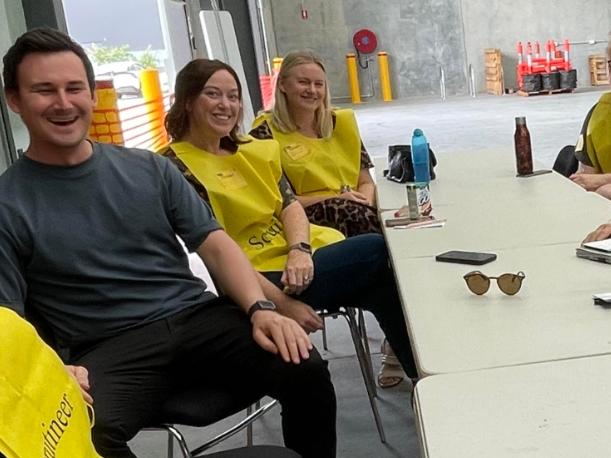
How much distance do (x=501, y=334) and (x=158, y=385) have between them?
0.85m

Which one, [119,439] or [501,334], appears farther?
[119,439]

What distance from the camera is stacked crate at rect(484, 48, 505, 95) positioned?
47.9 ft

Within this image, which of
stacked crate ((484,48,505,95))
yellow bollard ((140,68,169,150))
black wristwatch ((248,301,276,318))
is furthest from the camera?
stacked crate ((484,48,505,95))

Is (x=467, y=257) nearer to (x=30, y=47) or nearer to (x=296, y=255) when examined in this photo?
(x=296, y=255)

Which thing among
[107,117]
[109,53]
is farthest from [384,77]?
[107,117]

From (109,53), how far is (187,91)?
3436mm

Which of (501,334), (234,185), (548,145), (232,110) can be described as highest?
(232,110)

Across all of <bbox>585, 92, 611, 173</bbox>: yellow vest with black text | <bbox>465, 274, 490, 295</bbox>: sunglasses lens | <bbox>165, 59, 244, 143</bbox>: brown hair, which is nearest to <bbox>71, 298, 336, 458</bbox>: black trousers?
<bbox>465, 274, 490, 295</bbox>: sunglasses lens

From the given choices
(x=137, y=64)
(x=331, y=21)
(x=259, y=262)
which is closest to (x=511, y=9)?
(x=331, y=21)

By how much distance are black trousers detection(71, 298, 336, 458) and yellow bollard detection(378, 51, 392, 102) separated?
13894mm

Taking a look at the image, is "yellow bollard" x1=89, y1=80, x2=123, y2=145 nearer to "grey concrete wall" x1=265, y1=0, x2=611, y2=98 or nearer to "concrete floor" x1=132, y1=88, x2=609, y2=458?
"concrete floor" x1=132, y1=88, x2=609, y2=458

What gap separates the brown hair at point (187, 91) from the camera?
263 cm

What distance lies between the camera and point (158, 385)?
74.5 inches

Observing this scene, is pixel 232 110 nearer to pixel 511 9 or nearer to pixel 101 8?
pixel 101 8
